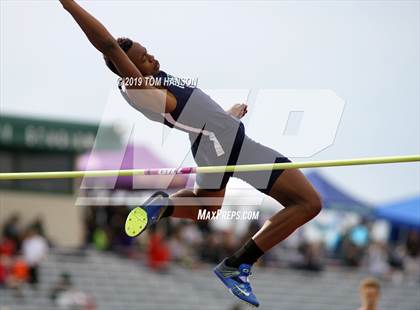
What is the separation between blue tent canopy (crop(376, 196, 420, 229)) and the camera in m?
19.1

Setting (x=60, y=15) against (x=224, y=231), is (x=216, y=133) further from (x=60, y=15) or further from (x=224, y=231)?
(x=224, y=231)

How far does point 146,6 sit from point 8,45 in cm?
152

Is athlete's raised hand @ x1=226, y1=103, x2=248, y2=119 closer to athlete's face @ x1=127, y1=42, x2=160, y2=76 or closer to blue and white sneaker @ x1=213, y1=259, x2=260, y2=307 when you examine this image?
athlete's face @ x1=127, y1=42, x2=160, y2=76

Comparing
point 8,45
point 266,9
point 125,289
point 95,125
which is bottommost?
point 125,289

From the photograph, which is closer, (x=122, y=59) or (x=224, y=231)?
(x=122, y=59)

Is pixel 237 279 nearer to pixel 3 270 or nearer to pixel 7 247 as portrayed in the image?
pixel 3 270

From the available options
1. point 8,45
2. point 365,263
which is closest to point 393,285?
point 365,263

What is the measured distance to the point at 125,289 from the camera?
58.5 feet

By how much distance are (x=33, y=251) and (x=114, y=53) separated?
992 cm

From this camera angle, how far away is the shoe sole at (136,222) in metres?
7.29

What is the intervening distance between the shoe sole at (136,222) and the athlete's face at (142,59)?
3.16 feet

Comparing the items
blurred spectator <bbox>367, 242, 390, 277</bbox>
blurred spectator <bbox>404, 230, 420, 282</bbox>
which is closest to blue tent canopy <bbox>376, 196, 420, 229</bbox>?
blurred spectator <bbox>367, 242, 390, 277</bbox>

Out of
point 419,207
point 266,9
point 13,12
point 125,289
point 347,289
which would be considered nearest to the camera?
point 266,9

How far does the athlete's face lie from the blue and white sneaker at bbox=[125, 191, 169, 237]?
2.97ft
